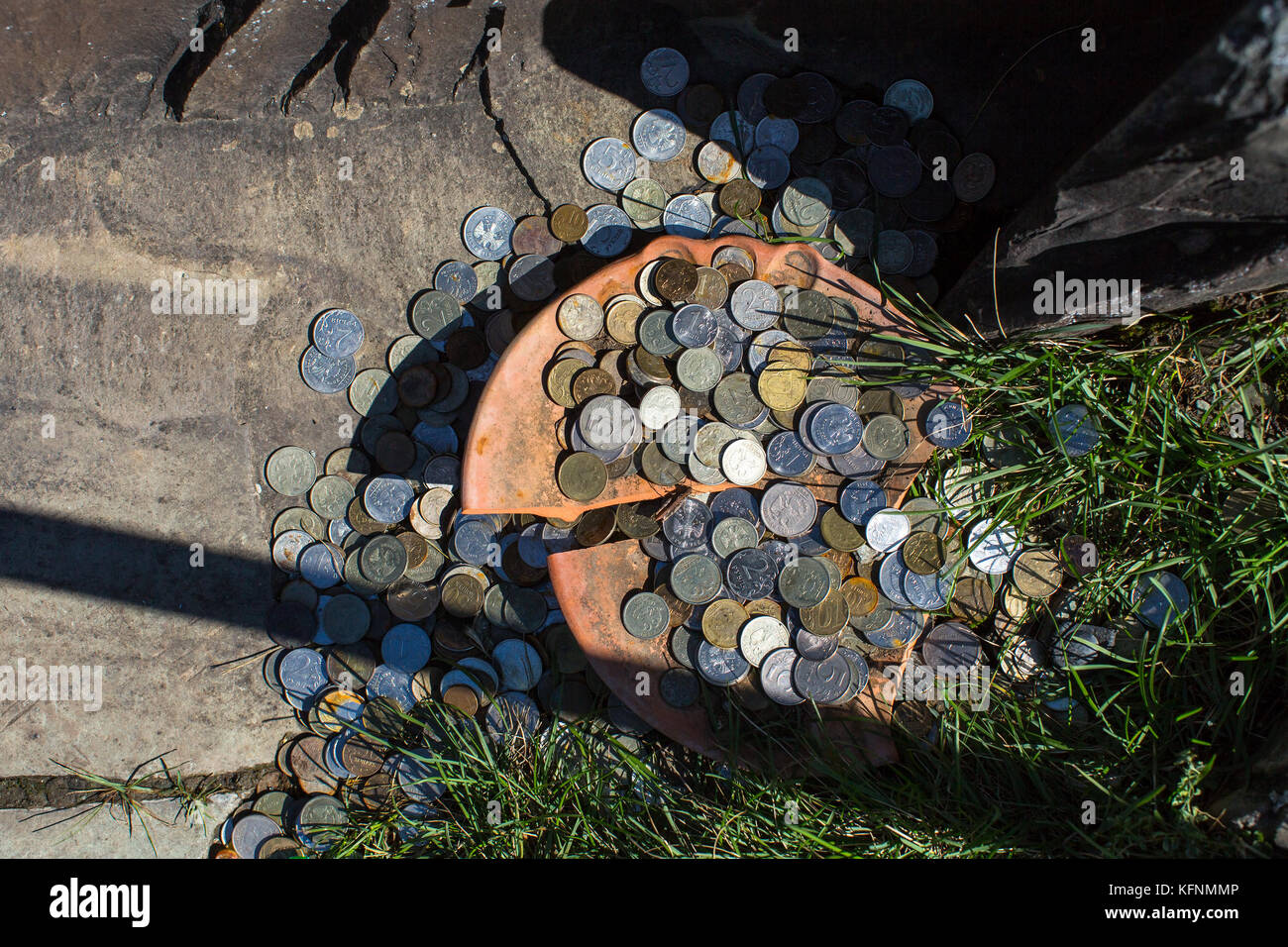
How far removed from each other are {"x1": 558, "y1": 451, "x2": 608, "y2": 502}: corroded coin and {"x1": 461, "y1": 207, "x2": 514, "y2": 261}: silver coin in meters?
0.94

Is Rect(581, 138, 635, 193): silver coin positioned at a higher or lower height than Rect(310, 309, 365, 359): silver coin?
higher

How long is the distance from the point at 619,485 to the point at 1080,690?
1751mm

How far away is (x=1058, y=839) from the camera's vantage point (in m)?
2.57

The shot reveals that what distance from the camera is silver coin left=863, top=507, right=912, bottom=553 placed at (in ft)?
8.75

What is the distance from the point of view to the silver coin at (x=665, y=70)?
297 centimetres

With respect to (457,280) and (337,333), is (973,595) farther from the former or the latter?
(337,333)

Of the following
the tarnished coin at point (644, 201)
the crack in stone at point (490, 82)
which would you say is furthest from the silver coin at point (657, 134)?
the crack in stone at point (490, 82)

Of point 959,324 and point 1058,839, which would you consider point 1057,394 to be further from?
point 1058,839

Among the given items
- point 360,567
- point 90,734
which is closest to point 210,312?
point 360,567

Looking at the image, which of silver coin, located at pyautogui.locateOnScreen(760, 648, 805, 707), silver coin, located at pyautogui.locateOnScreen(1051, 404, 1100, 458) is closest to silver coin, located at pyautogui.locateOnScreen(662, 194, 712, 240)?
silver coin, located at pyautogui.locateOnScreen(1051, 404, 1100, 458)

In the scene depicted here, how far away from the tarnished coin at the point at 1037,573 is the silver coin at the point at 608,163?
6.47 feet

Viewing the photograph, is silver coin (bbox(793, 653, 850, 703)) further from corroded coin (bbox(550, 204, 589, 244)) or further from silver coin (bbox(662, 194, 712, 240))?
corroded coin (bbox(550, 204, 589, 244))

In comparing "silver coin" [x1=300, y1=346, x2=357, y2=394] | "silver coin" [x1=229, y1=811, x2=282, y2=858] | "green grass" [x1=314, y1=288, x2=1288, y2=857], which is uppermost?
"silver coin" [x1=300, y1=346, x2=357, y2=394]

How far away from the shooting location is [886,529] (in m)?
2.69
